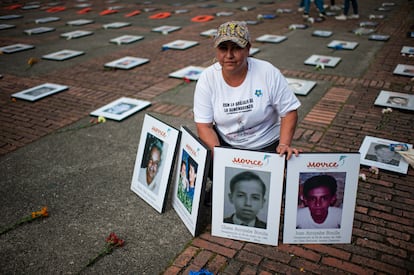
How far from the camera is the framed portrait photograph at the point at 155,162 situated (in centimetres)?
279

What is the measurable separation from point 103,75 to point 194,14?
256 inches

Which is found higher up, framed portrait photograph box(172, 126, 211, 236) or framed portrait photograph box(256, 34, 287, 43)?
framed portrait photograph box(256, 34, 287, 43)

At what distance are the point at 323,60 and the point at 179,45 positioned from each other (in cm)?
319

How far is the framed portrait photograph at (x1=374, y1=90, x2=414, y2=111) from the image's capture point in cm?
451

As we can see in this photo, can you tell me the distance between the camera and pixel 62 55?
7609mm

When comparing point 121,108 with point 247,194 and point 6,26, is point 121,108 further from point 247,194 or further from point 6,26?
point 6,26

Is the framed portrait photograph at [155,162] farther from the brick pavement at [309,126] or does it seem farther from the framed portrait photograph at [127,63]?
the framed portrait photograph at [127,63]

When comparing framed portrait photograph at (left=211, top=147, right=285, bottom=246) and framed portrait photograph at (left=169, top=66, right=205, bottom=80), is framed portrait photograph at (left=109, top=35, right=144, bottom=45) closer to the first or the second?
framed portrait photograph at (left=169, top=66, right=205, bottom=80)

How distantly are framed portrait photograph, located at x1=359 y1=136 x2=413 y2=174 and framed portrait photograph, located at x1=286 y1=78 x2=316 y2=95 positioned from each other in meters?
1.48

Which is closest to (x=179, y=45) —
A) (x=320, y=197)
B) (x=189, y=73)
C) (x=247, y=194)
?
(x=189, y=73)

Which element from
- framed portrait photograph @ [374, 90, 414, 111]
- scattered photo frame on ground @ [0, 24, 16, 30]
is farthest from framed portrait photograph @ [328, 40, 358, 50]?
scattered photo frame on ground @ [0, 24, 16, 30]

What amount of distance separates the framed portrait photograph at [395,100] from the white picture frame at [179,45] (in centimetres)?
428

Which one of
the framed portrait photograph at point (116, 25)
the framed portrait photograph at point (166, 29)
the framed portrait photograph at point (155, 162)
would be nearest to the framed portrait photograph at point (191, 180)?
the framed portrait photograph at point (155, 162)

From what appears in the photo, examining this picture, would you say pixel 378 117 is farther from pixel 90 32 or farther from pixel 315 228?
pixel 90 32
